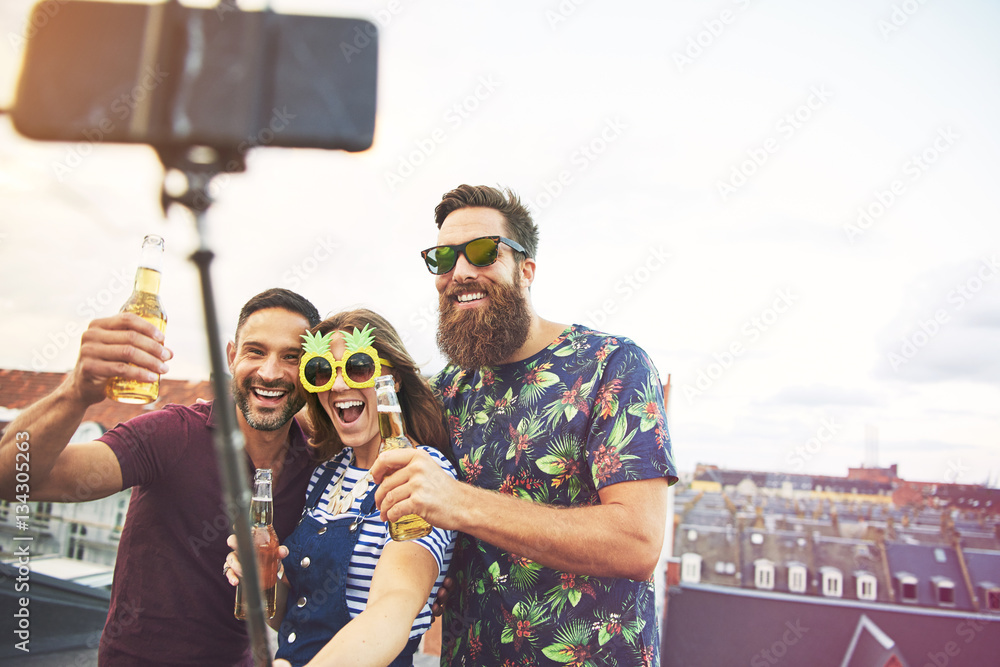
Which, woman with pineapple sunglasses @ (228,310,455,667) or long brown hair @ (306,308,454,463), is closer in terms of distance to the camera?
woman with pineapple sunglasses @ (228,310,455,667)

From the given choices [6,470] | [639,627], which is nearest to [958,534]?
[639,627]

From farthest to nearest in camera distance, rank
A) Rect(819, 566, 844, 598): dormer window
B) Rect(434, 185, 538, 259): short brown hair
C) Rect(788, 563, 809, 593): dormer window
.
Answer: Rect(788, 563, 809, 593): dormer window < Rect(819, 566, 844, 598): dormer window < Rect(434, 185, 538, 259): short brown hair

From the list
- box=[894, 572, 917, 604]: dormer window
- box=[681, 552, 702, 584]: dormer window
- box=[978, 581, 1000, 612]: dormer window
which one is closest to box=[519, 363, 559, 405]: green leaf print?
box=[681, 552, 702, 584]: dormer window

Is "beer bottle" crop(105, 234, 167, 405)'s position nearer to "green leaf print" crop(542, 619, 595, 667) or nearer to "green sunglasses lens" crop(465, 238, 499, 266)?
"green sunglasses lens" crop(465, 238, 499, 266)

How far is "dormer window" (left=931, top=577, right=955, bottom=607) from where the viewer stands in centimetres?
2739

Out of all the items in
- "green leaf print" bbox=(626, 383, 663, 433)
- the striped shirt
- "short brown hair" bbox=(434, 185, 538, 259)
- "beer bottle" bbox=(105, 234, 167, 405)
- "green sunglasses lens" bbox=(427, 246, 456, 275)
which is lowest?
the striped shirt

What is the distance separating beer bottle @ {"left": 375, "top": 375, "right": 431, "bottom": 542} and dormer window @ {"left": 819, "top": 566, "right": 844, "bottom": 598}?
3361 cm

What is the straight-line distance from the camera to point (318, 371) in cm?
242

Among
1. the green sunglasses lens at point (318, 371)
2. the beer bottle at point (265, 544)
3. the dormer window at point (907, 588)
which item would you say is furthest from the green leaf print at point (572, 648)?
the dormer window at point (907, 588)

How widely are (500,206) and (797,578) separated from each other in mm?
32660

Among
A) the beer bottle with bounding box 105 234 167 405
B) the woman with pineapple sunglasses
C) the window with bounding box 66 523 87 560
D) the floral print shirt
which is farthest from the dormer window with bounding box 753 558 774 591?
the beer bottle with bounding box 105 234 167 405

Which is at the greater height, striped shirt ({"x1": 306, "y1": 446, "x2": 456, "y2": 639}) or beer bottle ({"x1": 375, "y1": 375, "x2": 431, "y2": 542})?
beer bottle ({"x1": 375, "y1": 375, "x2": 431, "y2": 542})

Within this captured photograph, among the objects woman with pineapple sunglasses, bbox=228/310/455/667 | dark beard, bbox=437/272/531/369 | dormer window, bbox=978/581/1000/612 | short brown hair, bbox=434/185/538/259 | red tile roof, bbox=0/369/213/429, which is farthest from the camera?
dormer window, bbox=978/581/1000/612

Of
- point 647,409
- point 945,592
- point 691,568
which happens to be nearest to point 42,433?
point 647,409
